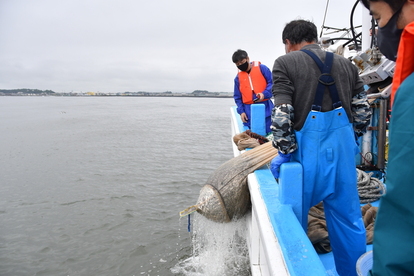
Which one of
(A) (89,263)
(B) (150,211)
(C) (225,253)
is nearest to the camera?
(C) (225,253)

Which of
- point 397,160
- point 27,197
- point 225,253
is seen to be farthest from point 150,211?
point 397,160

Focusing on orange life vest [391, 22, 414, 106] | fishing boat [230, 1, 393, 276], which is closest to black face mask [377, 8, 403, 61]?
orange life vest [391, 22, 414, 106]

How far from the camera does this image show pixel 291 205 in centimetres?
222

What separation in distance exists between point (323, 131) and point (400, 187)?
140cm

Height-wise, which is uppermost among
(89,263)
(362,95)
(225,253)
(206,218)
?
(362,95)

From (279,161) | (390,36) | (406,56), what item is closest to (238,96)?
(279,161)

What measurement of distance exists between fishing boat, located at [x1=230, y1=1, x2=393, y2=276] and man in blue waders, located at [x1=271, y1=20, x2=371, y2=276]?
0.41ft

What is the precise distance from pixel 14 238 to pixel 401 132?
22.0ft

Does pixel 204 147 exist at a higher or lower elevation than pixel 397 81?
lower

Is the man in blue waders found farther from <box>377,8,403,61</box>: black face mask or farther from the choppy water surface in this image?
the choppy water surface

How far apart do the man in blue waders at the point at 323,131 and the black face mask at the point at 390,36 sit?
917 mm

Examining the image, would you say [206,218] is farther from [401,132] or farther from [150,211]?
[150,211]

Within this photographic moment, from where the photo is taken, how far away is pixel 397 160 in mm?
711

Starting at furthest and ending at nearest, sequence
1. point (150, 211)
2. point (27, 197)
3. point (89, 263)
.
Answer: point (27, 197) < point (150, 211) < point (89, 263)
